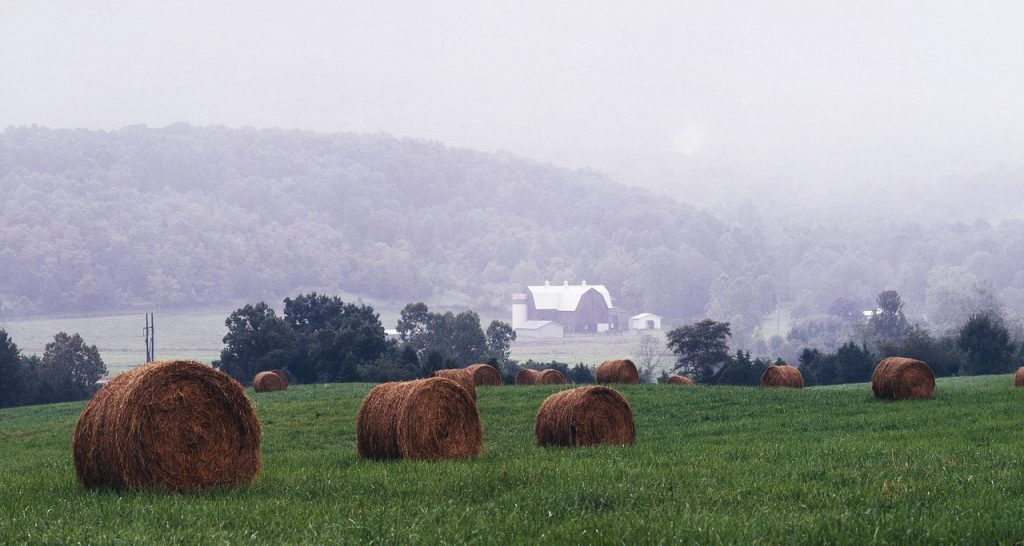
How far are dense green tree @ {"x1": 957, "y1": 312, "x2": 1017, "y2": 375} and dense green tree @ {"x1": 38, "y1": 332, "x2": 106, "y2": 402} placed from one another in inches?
3337

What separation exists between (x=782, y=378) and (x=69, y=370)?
8740 centimetres

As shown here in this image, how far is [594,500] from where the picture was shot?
12.4 m

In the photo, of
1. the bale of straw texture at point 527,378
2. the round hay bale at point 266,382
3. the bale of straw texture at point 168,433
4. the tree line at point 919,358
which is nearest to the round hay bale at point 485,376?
the bale of straw texture at point 527,378

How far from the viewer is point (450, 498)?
13.1 m

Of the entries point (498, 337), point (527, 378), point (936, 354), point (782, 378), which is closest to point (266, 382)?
point (527, 378)

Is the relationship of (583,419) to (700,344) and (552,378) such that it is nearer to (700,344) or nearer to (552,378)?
(552,378)

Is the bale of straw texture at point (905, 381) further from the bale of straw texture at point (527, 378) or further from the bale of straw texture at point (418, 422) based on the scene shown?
the bale of straw texture at point (527, 378)

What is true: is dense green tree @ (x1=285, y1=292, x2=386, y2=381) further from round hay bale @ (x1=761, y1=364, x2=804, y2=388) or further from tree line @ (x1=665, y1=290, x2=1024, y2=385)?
round hay bale @ (x1=761, y1=364, x2=804, y2=388)

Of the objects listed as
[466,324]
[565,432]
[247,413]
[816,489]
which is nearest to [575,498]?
[816,489]

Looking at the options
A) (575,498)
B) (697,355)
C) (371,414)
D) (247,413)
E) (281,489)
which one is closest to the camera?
(575,498)

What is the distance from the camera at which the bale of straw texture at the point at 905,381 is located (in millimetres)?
39906

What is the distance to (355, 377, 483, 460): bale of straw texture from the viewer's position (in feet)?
67.3

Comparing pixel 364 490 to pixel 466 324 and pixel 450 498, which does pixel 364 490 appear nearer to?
pixel 450 498

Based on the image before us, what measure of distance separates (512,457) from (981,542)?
10954 mm
